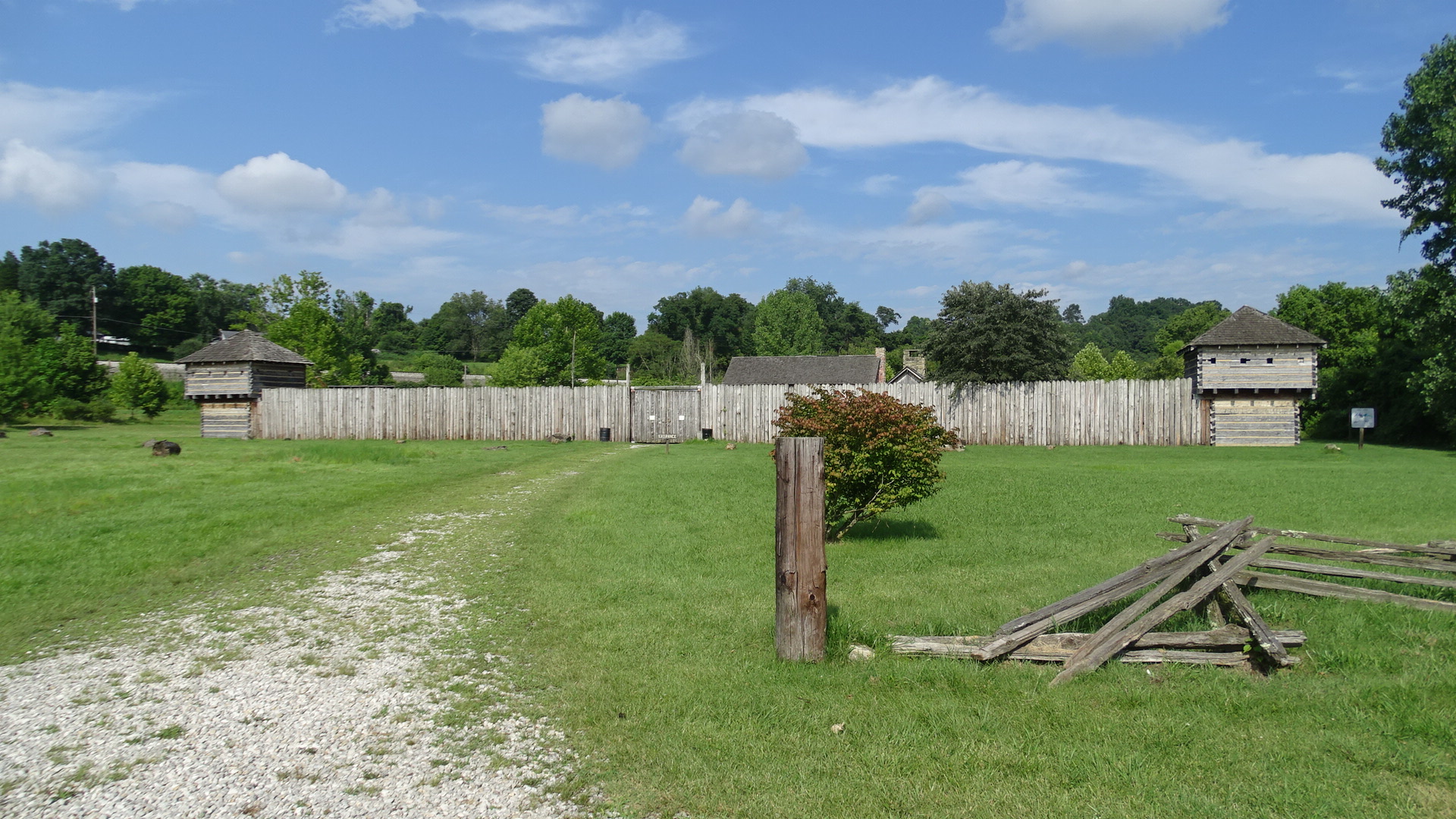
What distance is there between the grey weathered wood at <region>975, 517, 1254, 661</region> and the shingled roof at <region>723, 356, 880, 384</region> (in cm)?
4702

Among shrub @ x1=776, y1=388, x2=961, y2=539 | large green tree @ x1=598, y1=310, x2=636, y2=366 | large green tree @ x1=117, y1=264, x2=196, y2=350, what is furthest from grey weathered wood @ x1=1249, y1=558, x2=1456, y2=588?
large green tree @ x1=117, y1=264, x2=196, y2=350

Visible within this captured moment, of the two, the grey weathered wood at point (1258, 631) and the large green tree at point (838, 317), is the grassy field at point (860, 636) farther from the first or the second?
the large green tree at point (838, 317)

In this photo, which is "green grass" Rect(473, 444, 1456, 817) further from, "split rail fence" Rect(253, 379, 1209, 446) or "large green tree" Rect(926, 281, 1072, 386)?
"large green tree" Rect(926, 281, 1072, 386)

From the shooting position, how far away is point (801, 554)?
548 centimetres

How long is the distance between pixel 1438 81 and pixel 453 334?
337 feet

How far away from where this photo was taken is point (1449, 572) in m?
7.39

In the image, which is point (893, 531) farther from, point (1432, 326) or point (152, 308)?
point (152, 308)

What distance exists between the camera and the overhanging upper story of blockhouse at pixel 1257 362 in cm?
2667

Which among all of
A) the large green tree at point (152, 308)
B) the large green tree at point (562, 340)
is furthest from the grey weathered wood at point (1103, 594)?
the large green tree at point (152, 308)

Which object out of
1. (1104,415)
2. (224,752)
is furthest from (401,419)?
(224,752)

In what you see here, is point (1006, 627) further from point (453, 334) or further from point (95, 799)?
point (453, 334)

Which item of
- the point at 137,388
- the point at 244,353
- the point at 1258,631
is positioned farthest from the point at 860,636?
the point at 137,388

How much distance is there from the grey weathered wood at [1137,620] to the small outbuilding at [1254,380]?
24.1 meters

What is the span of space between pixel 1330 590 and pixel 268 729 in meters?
7.43
